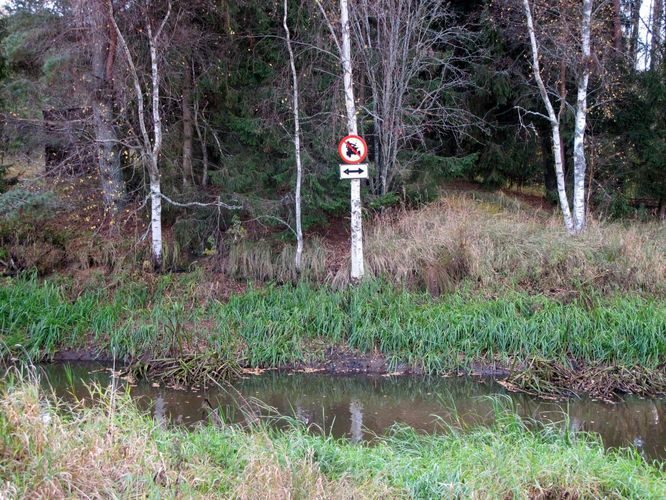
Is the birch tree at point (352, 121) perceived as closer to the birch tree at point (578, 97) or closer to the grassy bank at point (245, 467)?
the birch tree at point (578, 97)

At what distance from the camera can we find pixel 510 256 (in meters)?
10.8

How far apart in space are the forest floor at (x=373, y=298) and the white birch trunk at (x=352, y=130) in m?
0.32

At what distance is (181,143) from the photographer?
13172mm

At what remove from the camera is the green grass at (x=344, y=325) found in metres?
8.98

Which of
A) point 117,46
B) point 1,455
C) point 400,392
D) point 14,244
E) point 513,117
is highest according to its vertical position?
point 117,46

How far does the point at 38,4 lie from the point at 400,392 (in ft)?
35.1

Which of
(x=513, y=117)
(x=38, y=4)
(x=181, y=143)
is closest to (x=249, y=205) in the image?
(x=181, y=143)

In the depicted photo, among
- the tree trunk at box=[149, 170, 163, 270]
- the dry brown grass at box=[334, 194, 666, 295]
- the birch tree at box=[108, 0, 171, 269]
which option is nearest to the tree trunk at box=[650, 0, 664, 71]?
the dry brown grass at box=[334, 194, 666, 295]

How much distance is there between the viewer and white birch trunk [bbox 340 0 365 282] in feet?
33.9

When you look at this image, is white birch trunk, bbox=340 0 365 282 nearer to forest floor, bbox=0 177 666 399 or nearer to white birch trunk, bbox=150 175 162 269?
forest floor, bbox=0 177 666 399

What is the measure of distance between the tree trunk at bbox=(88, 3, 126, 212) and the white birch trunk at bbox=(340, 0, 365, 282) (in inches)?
180

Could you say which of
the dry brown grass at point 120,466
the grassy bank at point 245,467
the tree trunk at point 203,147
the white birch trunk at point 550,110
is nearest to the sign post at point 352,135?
the white birch trunk at point 550,110

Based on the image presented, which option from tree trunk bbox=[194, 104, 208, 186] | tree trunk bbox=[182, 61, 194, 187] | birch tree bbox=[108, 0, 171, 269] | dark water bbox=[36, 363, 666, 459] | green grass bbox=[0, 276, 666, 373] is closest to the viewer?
dark water bbox=[36, 363, 666, 459]

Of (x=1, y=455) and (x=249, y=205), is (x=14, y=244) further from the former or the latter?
(x=1, y=455)
